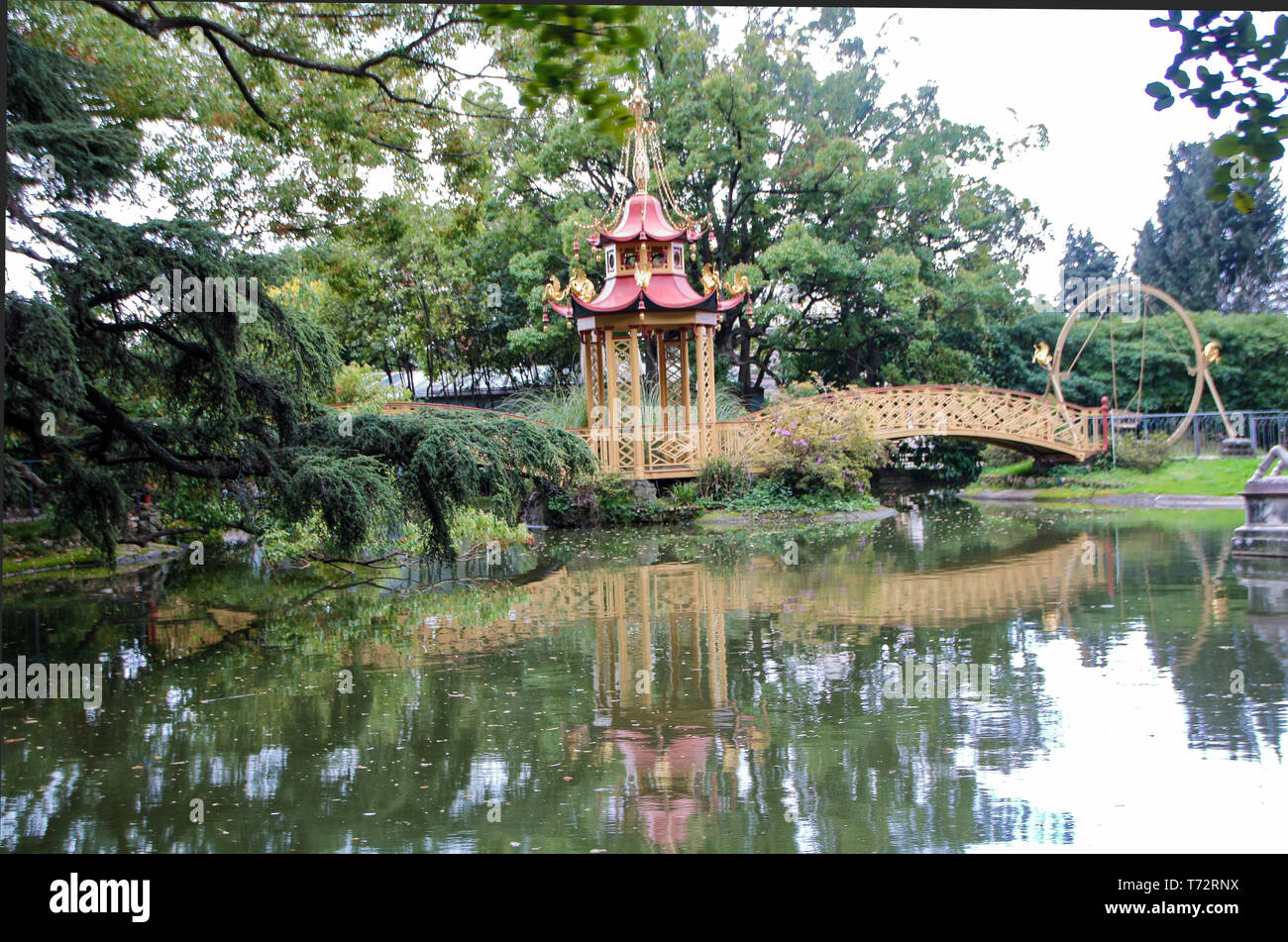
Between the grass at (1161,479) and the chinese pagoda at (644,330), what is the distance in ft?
25.2

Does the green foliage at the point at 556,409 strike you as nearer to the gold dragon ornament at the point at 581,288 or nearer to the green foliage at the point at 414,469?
the gold dragon ornament at the point at 581,288

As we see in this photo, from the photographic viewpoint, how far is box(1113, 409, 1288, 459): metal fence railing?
21359 mm

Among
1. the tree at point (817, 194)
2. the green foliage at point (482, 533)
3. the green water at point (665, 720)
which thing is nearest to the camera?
the green water at point (665, 720)

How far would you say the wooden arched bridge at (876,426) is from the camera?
748 inches

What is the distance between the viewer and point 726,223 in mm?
25469

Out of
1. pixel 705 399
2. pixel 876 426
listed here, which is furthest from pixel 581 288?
pixel 876 426

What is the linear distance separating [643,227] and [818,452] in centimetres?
526

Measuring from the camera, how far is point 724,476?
752 inches

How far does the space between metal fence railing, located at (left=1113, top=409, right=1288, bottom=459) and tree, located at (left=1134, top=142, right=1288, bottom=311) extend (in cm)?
1082

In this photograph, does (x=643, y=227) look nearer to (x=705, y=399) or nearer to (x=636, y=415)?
(x=705, y=399)

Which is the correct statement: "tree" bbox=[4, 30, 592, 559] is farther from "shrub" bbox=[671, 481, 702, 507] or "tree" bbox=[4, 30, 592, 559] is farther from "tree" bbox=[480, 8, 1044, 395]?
"tree" bbox=[480, 8, 1044, 395]

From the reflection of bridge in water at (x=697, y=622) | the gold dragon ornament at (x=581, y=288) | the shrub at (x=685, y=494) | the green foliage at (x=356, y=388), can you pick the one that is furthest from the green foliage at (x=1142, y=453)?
the green foliage at (x=356, y=388)

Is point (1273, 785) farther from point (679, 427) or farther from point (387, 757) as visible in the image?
point (679, 427)

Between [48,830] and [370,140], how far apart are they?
8.03 m
